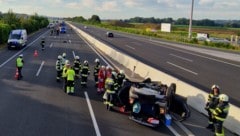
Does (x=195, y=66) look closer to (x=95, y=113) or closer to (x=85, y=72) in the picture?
(x=85, y=72)

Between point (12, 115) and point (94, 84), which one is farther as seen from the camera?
point (94, 84)

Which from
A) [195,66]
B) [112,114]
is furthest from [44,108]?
[195,66]

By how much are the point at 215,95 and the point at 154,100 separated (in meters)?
2.22

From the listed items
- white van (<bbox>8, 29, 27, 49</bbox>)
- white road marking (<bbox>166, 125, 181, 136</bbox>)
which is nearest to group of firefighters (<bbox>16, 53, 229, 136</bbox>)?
white road marking (<bbox>166, 125, 181, 136</bbox>)

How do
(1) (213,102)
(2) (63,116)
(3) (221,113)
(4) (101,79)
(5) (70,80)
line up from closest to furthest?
(3) (221,113) < (1) (213,102) < (2) (63,116) < (5) (70,80) < (4) (101,79)

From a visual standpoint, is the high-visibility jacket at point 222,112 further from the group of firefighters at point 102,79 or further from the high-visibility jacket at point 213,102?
the group of firefighters at point 102,79

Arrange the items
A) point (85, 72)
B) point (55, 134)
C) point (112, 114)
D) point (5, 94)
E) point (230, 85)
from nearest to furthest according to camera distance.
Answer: point (55, 134)
point (112, 114)
point (5, 94)
point (85, 72)
point (230, 85)

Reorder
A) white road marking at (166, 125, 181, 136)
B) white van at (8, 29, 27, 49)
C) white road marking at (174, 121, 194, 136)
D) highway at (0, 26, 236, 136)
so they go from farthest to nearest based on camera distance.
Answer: white van at (8, 29, 27, 49) < white road marking at (174, 121, 194, 136) < white road marking at (166, 125, 181, 136) < highway at (0, 26, 236, 136)

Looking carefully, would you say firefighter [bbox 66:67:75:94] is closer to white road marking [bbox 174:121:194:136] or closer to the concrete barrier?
the concrete barrier

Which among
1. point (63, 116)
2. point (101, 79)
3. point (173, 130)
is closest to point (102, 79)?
point (101, 79)

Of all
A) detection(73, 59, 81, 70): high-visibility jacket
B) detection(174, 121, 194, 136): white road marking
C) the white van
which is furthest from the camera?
the white van

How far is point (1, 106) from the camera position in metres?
13.4

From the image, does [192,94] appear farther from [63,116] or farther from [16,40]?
[16,40]

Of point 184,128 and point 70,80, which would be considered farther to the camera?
point 70,80
